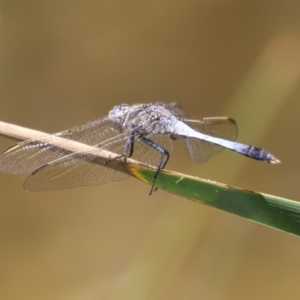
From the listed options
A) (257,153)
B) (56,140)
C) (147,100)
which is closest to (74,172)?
(56,140)

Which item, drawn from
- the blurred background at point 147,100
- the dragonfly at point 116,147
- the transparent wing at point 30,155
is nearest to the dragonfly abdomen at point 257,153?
the dragonfly at point 116,147

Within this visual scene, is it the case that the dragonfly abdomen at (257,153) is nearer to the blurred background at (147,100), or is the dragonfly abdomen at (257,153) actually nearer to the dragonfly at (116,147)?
the dragonfly at (116,147)

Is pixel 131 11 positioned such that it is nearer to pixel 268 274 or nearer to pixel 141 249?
pixel 141 249

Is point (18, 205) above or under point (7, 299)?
above

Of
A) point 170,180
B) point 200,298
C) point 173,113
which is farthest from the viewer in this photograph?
point 200,298

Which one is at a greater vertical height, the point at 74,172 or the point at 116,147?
the point at 116,147

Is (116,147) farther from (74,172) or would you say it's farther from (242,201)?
(242,201)

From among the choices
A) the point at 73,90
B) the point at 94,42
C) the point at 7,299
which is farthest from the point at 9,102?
the point at 7,299
